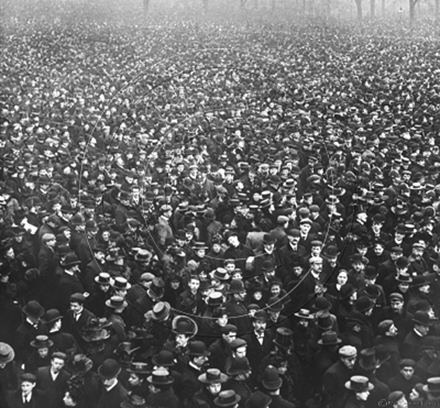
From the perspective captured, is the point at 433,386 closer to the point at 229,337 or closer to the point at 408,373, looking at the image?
the point at 408,373

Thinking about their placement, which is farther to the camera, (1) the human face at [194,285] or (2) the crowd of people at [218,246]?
(1) the human face at [194,285]

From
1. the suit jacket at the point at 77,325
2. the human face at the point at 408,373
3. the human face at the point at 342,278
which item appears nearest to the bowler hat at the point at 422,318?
the human face at the point at 408,373

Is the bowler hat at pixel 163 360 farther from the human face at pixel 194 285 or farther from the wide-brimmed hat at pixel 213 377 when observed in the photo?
the human face at pixel 194 285

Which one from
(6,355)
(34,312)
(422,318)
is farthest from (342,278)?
(6,355)

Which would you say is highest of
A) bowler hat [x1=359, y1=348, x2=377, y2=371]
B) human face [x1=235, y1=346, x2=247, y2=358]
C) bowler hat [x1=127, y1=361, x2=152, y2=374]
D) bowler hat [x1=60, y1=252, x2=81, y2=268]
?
bowler hat [x1=60, y1=252, x2=81, y2=268]

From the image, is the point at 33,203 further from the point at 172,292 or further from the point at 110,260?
the point at 172,292

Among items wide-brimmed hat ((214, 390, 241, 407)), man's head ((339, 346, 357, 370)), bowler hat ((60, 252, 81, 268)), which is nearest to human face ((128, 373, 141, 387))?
wide-brimmed hat ((214, 390, 241, 407))

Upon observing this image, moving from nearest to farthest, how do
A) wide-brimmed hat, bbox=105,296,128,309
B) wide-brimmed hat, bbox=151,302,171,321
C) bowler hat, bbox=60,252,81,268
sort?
wide-brimmed hat, bbox=151,302,171,321, wide-brimmed hat, bbox=105,296,128,309, bowler hat, bbox=60,252,81,268

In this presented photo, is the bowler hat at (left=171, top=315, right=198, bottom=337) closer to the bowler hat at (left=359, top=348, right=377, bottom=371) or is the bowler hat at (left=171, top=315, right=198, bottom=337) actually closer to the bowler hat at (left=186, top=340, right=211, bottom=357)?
the bowler hat at (left=186, top=340, right=211, bottom=357)
